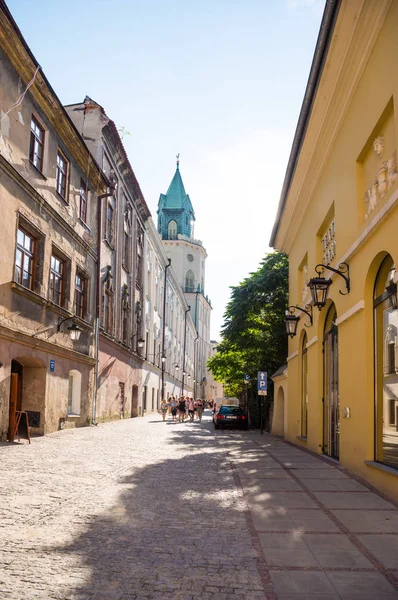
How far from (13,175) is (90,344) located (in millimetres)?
→ 9968

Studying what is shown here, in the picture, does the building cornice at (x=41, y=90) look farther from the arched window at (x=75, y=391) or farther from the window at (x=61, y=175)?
the arched window at (x=75, y=391)

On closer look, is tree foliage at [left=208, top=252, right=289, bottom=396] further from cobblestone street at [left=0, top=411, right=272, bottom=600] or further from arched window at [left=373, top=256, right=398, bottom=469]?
arched window at [left=373, top=256, right=398, bottom=469]

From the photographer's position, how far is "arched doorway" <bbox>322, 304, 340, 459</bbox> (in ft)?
42.7

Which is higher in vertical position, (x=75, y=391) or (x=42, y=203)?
(x=42, y=203)

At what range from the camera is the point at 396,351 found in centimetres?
848

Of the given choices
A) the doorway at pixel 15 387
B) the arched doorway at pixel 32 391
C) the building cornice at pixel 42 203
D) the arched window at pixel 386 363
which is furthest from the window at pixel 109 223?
the arched window at pixel 386 363

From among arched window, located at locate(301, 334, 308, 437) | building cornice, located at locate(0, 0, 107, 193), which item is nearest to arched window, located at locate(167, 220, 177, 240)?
building cornice, located at locate(0, 0, 107, 193)

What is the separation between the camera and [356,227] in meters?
10.9

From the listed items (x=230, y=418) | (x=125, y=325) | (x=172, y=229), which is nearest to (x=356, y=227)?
(x=230, y=418)

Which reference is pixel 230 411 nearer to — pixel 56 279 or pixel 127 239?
pixel 127 239

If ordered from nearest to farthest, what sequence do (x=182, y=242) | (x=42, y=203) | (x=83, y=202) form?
(x=42, y=203), (x=83, y=202), (x=182, y=242)

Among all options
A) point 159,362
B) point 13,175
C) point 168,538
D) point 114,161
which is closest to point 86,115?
point 114,161

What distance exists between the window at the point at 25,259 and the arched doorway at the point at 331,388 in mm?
8112

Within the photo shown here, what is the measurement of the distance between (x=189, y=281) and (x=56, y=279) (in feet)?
215
